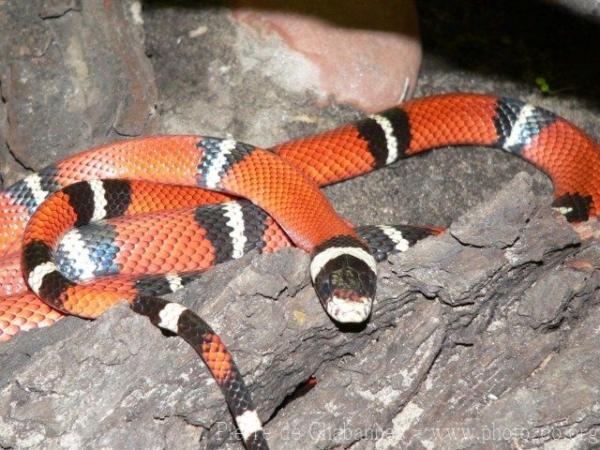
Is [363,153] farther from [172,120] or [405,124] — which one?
[172,120]

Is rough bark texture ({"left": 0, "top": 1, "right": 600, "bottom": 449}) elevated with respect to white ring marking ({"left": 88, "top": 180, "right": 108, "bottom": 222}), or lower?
elevated

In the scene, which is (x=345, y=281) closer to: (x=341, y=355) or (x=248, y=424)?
(x=341, y=355)

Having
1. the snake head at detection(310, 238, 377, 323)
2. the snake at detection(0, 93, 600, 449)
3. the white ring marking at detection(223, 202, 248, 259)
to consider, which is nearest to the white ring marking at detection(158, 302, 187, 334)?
the snake at detection(0, 93, 600, 449)

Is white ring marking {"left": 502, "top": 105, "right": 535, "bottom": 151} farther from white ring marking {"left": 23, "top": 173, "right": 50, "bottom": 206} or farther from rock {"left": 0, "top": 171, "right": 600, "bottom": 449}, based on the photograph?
white ring marking {"left": 23, "top": 173, "right": 50, "bottom": 206}

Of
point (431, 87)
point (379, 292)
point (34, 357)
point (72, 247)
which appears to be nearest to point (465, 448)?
point (379, 292)

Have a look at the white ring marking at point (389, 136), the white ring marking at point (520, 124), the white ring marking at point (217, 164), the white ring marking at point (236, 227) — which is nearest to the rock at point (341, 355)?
the white ring marking at point (236, 227)

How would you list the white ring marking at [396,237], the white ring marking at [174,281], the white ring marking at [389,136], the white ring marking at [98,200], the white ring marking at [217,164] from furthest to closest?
the white ring marking at [389,136] < the white ring marking at [217,164] < the white ring marking at [98,200] < the white ring marking at [396,237] < the white ring marking at [174,281]

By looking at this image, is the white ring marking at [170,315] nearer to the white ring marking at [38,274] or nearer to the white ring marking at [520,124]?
the white ring marking at [38,274]

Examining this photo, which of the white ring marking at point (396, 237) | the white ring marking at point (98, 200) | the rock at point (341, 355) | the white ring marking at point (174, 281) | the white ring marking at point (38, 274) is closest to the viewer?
the rock at point (341, 355)
